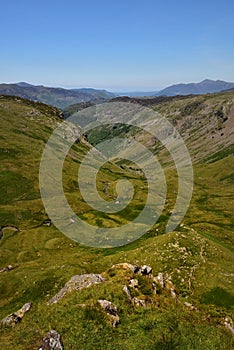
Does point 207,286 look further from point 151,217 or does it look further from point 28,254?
point 151,217

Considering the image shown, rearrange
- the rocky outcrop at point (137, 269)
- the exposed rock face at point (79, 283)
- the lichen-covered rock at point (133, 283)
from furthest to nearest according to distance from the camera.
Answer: the rocky outcrop at point (137, 269), the exposed rock face at point (79, 283), the lichen-covered rock at point (133, 283)

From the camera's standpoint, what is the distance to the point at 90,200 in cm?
19850

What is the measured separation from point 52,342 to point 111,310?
8.11 m

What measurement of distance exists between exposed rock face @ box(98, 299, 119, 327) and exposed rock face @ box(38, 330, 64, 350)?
6282mm

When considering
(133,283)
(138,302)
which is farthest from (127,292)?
(133,283)

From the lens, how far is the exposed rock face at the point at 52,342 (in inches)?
1280

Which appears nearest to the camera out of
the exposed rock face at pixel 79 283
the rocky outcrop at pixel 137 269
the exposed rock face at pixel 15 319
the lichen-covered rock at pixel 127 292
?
the exposed rock face at pixel 15 319

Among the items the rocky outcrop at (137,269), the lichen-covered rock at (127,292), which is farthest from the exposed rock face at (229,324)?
the rocky outcrop at (137,269)

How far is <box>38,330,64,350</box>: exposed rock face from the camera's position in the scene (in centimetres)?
3250

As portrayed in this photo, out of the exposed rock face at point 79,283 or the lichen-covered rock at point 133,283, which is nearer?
the lichen-covered rock at point 133,283

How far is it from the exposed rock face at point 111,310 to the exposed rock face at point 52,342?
628 cm

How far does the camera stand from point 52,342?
32.9 m

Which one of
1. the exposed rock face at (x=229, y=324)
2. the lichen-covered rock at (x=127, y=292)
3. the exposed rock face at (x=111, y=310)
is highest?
the exposed rock face at (x=111, y=310)

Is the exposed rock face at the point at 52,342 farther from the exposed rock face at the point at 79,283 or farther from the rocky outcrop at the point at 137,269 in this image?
the rocky outcrop at the point at 137,269
